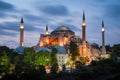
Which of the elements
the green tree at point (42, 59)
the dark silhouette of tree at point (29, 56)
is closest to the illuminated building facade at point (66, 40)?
the green tree at point (42, 59)

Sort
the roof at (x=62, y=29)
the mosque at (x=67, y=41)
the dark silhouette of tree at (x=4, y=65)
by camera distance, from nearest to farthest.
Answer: the dark silhouette of tree at (x=4, y=65) → the mosque at (x=67, y=41) → the roof at (x=62, y=29)

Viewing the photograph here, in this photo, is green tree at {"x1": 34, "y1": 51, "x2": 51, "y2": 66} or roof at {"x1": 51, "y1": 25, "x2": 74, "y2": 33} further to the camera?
roof at {"x1": 51, "y1": 25, "x2": 74, "y2": 33}

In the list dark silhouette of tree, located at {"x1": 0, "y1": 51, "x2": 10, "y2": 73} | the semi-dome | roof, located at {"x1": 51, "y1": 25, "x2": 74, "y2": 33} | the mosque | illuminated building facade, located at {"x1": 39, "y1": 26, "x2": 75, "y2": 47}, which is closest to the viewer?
dark silhouette of tree, located at {"x1": 0, "y1": 51, "x2": 10, "y2": 73}

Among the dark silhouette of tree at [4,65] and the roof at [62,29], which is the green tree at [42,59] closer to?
the dark silhouette of tree at [4,65]

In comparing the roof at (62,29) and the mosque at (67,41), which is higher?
the roof at (62,29)

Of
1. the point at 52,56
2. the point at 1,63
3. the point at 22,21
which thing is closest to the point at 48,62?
the point at 52,56

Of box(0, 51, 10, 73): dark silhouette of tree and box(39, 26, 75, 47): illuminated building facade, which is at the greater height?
box(39, 26, 75, 47): illuminated building facade

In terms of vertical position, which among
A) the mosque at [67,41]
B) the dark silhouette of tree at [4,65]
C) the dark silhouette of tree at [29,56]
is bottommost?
the dark silhouette of tree at [4,65]

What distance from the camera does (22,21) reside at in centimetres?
9444

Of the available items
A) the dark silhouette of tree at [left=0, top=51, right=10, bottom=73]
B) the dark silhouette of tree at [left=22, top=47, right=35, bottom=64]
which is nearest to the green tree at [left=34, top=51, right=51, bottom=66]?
the dark silhouette of tree at [left=22, top=47, right=35, bottom=64]

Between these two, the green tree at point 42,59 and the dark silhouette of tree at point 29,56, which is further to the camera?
the green tree at point 42,59

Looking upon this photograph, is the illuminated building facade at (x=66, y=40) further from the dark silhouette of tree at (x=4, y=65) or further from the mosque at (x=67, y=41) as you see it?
the dark silhouette of tree at (x=4, y=65)

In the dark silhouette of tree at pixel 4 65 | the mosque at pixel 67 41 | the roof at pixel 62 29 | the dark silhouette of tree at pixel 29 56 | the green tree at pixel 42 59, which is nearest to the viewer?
the dark silhouette of tree at pixel 4 65

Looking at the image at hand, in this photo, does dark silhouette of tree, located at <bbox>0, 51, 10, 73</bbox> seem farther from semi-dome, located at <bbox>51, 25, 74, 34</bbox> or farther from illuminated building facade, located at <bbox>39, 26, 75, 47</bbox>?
semi-dome, located at <bbox>51, 25, 74, 34</bbox>
